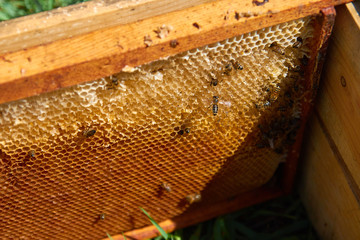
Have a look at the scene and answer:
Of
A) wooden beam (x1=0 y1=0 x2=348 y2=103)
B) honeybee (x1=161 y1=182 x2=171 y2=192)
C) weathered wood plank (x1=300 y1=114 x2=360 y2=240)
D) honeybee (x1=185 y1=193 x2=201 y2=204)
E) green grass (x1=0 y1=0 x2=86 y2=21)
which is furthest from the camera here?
green grass (x1=0 y1=0 x2=86 y2=21)

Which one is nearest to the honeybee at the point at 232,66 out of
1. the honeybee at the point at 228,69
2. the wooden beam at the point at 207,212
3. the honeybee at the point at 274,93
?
the honeybee at the point at 228,69

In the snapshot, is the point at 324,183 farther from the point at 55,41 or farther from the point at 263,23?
the point at 55,41

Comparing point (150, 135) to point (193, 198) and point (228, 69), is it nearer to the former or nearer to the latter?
point (228, 69)

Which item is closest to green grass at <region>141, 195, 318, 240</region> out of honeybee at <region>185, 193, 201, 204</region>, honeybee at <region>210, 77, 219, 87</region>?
honeybee at <region>185, 193, 201, 204</region>

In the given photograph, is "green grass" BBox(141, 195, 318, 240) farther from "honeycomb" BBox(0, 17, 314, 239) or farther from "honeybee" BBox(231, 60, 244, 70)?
"honeybee" BBox(231, 60, 244, 70)

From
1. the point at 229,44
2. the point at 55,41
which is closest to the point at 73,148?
the point at 55,41

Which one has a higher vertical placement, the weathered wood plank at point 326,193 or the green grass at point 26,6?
the green grass at point 26,6

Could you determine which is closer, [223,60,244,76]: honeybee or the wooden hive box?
the wooden hive box

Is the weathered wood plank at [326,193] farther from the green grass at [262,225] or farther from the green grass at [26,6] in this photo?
the green grass at [26,6]
